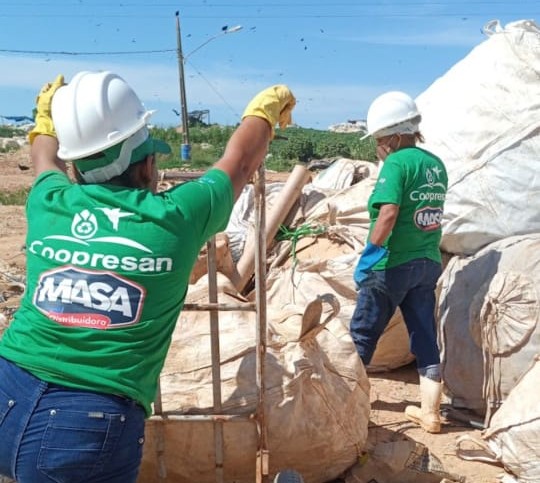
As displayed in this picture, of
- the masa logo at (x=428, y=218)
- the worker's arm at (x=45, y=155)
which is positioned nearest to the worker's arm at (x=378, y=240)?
the masa logo at (x=428, y=218)

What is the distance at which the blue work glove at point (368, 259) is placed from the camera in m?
3.68

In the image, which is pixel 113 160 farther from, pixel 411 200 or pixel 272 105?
pixel 411 200

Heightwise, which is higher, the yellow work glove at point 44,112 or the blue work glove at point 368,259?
the yellow work glove at point 44,112

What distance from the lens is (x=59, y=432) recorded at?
1596 mm

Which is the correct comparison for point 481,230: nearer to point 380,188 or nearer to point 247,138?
point 380,188

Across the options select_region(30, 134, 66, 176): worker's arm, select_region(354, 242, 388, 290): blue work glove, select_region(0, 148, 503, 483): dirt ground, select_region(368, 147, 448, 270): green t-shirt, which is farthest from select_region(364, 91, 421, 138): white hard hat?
select_region(30, 134, 66, 176): worker's arm

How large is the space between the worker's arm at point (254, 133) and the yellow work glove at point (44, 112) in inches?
25.0

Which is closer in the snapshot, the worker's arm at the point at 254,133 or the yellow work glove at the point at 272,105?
the worker's arm at the point at 254,133

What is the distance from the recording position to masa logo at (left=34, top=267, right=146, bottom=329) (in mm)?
1630

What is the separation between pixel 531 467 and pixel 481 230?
1.46 metres

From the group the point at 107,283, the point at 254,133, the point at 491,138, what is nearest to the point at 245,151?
the point at 254,133

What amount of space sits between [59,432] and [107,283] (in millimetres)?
323

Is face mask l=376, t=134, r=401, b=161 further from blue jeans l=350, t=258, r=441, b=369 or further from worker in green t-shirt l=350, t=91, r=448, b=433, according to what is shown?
blue jeans l=350, t=258, r=441, b=369

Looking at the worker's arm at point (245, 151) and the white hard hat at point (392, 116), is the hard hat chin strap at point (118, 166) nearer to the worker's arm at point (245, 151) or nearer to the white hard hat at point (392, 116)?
the worker's arm at point (245, 151)
